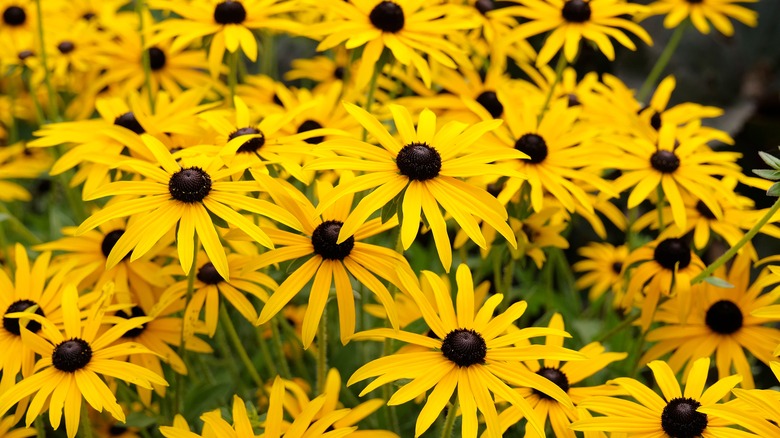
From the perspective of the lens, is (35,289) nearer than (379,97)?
Yes

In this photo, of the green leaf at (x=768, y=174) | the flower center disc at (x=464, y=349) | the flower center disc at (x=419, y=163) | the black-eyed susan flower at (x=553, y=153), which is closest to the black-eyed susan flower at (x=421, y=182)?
the flower center disc at (x=419, y=163)

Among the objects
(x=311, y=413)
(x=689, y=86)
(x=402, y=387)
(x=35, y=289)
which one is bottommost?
(x=35, y=289)

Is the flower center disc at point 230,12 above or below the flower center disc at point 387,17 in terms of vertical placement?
below

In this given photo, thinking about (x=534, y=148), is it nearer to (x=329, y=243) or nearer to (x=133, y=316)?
(x=329, y=243)

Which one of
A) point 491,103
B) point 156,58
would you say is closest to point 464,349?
point 491,103

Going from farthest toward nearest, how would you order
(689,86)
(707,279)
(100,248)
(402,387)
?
(689,86) < (100,248) < (707,279) < (402,387)

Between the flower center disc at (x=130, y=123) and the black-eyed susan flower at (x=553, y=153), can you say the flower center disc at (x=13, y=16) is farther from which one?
the black-eyed susan flower at (x=553, y=153)

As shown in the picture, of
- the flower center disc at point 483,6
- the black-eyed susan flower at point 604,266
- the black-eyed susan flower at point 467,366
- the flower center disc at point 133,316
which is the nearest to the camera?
the black-eyed susan flower at point 467,366

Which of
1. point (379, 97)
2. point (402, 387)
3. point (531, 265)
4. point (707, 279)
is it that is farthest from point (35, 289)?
point (531, 265)

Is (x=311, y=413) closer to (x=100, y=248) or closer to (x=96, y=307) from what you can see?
(x=96, y=307)
